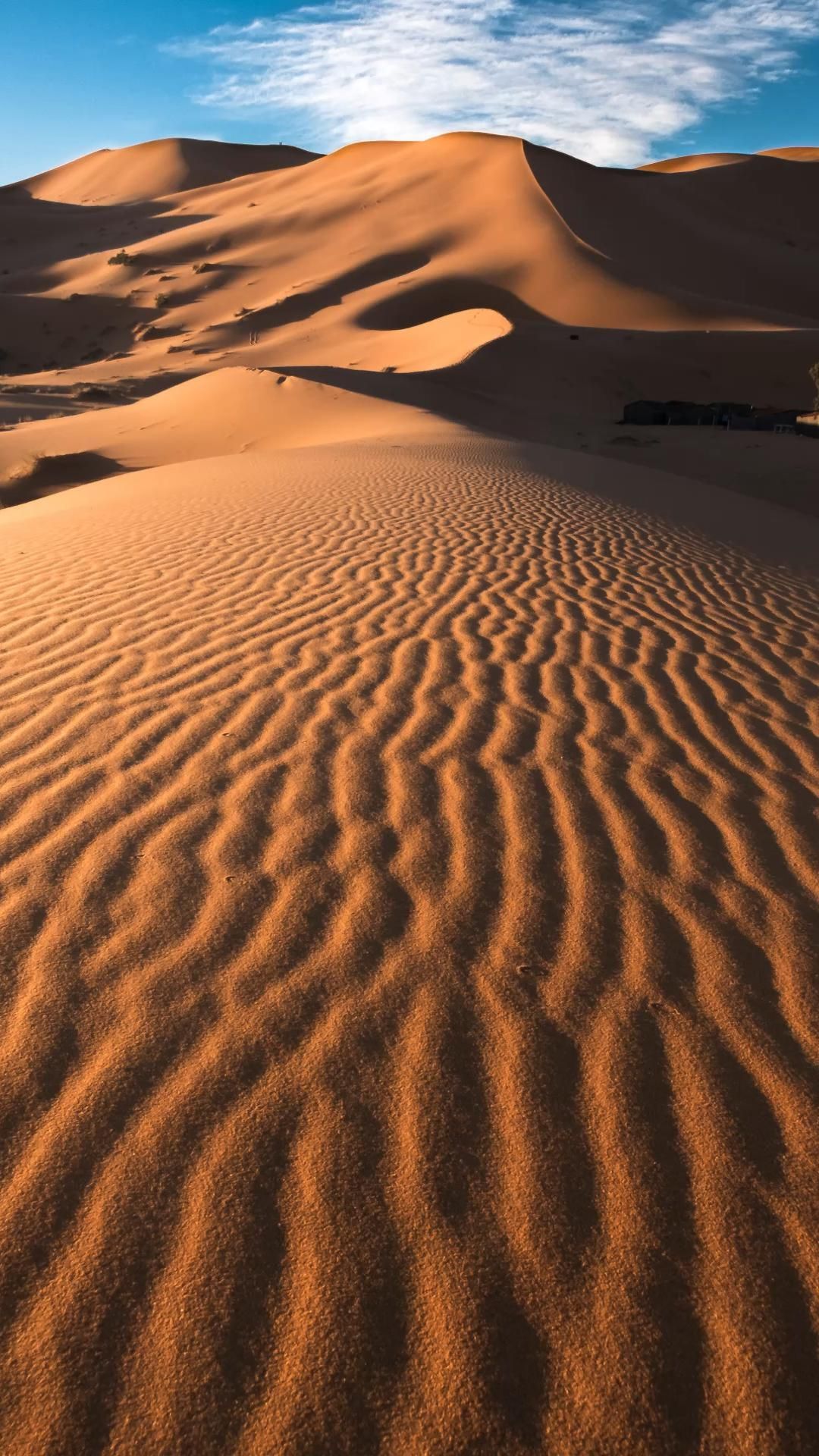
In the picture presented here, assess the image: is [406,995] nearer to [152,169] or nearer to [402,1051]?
[402,1051]

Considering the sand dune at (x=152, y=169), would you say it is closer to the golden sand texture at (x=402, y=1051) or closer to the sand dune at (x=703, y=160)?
the sand dune at (x=703, y=160)

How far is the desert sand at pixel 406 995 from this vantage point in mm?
1687

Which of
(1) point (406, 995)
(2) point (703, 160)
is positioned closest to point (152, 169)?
(2) point (703, 160)

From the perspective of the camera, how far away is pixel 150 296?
44.3 metres

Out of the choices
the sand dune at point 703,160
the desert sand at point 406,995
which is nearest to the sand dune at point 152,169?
the sand dune at point 703,160

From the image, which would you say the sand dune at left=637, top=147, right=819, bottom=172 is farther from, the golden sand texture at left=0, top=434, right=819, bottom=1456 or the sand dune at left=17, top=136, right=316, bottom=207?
the golden sand texture at left=0, top=434, right=819, bottom=1456

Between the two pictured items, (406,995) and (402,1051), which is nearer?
(402,1051)

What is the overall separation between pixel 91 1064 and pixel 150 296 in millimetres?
47592

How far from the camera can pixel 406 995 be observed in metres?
2.56

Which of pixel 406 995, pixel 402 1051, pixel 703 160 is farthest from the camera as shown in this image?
pixel 703 160

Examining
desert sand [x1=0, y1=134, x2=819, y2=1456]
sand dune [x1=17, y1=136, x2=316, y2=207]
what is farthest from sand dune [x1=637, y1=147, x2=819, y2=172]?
desert sand [x1=0, y1=134, x2=819, y2=1456]

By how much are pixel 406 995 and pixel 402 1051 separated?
211 millimetres

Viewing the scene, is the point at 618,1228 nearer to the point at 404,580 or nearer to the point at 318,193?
the point at 404,580

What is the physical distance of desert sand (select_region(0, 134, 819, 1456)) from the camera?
169 centimetres
